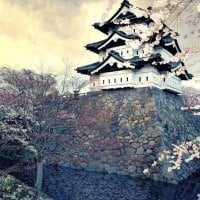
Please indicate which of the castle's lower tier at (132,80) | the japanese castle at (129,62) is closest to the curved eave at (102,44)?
the japanese castle at (129,62)

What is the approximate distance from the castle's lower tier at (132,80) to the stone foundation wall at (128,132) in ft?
1.34

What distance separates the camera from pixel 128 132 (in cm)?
1459

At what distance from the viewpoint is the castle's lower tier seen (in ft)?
50.8

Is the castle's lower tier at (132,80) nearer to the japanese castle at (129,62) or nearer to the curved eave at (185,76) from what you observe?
the japanese castle at (129,62)

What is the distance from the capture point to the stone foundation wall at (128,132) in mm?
13273

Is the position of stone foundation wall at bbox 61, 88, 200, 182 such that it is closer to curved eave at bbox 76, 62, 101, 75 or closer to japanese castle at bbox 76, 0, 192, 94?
japanese castle at bbox 76, 0, 192, 94

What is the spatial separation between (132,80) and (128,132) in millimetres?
3096

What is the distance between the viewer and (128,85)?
15.7 metres

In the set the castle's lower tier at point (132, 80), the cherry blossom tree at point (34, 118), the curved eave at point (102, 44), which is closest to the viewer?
the cherry blossom tree at point (34, 118)

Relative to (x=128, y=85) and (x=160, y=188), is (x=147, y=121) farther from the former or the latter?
(x=160, y=188)

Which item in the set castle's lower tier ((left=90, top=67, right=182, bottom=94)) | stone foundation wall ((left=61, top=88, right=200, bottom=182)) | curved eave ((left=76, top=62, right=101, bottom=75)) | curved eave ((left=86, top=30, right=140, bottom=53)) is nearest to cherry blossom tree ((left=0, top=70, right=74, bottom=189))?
stone foundation wall ((left=61, top=88, right=200, bottom=182))

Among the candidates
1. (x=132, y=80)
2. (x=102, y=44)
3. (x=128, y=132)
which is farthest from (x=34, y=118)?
(x=102, y=44)

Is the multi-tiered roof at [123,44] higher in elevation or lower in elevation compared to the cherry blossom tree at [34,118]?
higher

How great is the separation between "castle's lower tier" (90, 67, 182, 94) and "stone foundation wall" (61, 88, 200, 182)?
1.34ft
